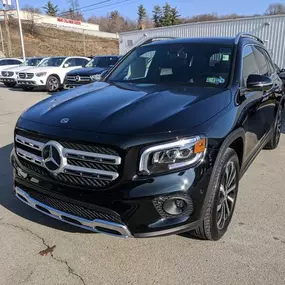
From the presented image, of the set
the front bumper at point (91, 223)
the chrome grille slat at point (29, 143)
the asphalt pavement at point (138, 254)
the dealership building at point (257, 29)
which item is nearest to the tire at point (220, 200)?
the asphalt pavement at point (138, 254)

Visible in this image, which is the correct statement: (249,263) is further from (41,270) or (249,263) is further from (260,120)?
(260,120)

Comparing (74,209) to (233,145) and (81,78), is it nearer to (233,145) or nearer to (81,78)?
(233,145)

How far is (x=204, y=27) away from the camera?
19.5 meters

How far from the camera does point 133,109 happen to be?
271 centimetres

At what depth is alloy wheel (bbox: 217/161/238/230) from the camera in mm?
2795

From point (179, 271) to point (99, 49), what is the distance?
66.6m

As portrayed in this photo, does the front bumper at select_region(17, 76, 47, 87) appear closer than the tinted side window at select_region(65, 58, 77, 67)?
Yes

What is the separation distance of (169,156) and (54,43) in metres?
63.9

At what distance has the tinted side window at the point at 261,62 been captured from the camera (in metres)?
4.30

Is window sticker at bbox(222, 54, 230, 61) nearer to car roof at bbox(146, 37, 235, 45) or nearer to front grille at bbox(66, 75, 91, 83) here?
car roof at bbox(146, 37, 235, 45)

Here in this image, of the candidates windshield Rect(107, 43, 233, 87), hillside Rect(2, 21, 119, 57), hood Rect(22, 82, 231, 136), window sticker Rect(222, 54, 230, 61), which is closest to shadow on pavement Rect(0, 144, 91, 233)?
hood Rect(22, 82, 231, 136)

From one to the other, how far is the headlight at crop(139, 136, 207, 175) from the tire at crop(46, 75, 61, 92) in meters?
13.7

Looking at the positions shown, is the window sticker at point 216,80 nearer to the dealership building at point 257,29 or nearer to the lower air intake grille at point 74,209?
the lower air intake grille at point 74,209

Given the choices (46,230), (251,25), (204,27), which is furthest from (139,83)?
(204,27)
